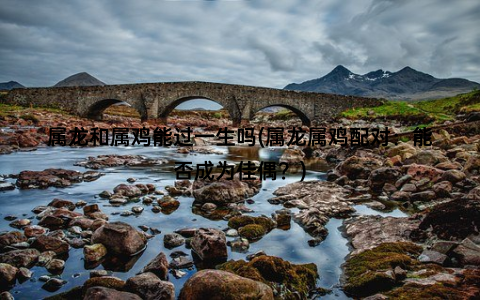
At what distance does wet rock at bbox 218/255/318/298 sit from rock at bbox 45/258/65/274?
2.05 m

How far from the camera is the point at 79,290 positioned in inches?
138

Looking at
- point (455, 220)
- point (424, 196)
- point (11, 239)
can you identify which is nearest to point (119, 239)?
point (11, 239)

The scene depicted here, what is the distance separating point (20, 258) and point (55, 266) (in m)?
0.44

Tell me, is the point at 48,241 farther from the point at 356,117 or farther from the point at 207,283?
the point at 356,117

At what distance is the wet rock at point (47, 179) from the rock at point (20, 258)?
447 cm

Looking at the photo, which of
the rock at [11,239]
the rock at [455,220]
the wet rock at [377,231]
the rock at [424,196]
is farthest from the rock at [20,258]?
the rock at [424,196]

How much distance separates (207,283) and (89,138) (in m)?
21.1

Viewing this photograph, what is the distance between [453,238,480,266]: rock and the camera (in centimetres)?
373

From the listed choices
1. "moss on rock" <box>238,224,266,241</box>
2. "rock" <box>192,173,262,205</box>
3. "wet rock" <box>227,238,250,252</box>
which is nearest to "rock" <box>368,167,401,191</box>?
"rock" <box>192,173,262,205</box>

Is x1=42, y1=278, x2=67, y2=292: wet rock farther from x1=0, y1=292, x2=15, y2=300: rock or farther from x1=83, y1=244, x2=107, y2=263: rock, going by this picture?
x1=83, y1=244, x2=107, y2=263: rock

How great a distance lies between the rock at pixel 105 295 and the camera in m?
3.09

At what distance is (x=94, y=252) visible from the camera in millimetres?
4344

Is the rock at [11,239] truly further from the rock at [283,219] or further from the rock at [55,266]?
the rock at [283,219]

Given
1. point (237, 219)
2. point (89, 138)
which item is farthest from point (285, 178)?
point (89, 138)
